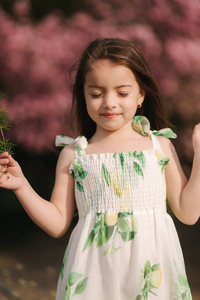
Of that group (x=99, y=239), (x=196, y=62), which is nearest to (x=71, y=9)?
(x=196, y=62)

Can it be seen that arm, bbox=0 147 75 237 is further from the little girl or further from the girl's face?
the girl's face

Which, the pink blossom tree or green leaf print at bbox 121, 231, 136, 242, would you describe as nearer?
green leaf print at bbox 121, 231, 136, 242

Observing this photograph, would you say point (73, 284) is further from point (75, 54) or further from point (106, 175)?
point (75, 54)

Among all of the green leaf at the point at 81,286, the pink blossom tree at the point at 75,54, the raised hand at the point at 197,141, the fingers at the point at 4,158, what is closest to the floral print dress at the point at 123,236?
the green leaf at the point at 81,286

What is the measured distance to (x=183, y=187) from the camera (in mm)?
1755

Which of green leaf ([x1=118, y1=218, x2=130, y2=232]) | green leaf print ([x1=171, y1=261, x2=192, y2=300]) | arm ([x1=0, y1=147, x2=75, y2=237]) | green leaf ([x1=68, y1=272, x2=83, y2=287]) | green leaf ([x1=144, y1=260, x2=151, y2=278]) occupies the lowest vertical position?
green leaf print ([x1=171, y1=261, x2=192, y2=300])

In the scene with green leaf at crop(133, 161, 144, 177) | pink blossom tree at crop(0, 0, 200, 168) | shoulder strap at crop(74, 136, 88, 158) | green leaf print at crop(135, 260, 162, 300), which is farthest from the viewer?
pink blossom tree at crop(0, 0, 200, 168)

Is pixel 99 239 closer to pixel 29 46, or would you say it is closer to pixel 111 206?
pixel 111 206

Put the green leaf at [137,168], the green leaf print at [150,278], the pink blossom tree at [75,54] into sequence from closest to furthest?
the green leaf print at [150,278], the green leaf at [137,168], the pink blossom tree at [75,54]

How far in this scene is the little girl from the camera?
5.22ft

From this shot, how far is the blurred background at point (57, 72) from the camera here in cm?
240

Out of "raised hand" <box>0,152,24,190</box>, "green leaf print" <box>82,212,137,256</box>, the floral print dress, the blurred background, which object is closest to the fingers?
"raised hand" <box>0,152,24,190</box>

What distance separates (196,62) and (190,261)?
92cm

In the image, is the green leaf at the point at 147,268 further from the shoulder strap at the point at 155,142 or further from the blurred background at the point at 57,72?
the blurred background at the point at 57,72
